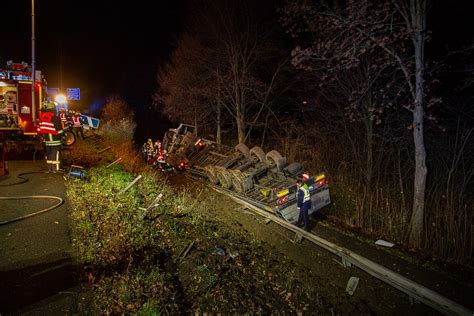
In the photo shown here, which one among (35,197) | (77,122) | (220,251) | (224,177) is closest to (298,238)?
(220,251)

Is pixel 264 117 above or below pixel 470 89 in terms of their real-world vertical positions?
below

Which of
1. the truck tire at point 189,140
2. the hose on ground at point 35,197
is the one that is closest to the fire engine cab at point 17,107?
the truck tire at point 189,140


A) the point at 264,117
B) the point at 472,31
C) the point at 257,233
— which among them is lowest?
the point at 257,233

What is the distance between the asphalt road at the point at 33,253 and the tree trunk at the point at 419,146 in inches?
259

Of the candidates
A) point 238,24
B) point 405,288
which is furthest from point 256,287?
point 238,24

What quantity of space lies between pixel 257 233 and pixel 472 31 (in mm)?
9100

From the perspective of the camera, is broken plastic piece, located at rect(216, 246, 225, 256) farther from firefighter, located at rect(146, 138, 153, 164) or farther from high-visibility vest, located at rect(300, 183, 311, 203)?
firefighter, located at rect(146, 138, 153, 164)

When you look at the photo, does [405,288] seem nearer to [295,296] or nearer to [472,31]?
[295,296]

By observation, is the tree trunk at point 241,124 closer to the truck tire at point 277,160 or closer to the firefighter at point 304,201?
the truck tire at point 277,160

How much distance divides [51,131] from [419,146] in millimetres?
9496

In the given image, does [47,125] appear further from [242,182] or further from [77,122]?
[77,122]

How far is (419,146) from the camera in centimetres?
684

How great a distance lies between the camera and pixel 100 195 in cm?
769

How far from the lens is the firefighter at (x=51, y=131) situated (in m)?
9.20
